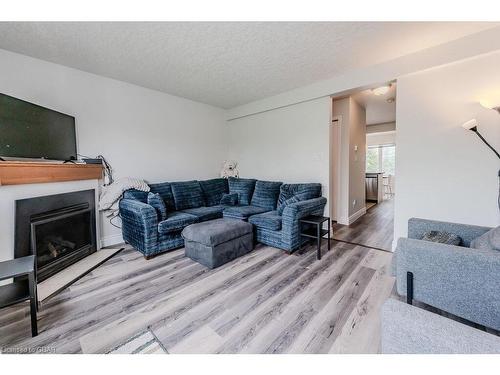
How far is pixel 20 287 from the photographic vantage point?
5.23ft

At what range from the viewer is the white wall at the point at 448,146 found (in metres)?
2.10

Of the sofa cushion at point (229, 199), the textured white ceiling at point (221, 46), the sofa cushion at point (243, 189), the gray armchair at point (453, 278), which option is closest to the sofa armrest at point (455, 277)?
the gray armchair at point (453, 278)

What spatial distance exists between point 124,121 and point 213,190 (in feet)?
5.80

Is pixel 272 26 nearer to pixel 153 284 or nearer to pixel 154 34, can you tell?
pixel 154 34

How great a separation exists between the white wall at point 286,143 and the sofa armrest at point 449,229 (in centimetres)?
149

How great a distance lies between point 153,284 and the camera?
2.04 meters

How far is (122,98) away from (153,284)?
271 cm

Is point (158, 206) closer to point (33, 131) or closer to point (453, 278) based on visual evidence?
point (33, 131)

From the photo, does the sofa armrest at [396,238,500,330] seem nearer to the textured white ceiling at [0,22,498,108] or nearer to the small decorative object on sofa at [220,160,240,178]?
the textured white ceiling at [0,22,498,108]

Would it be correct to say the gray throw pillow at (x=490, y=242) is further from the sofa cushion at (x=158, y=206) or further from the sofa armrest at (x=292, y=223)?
the sofa cushion at (x=158, y=206)

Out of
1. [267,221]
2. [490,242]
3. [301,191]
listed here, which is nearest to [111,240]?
[267,221]

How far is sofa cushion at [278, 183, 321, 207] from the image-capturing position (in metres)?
3.11
